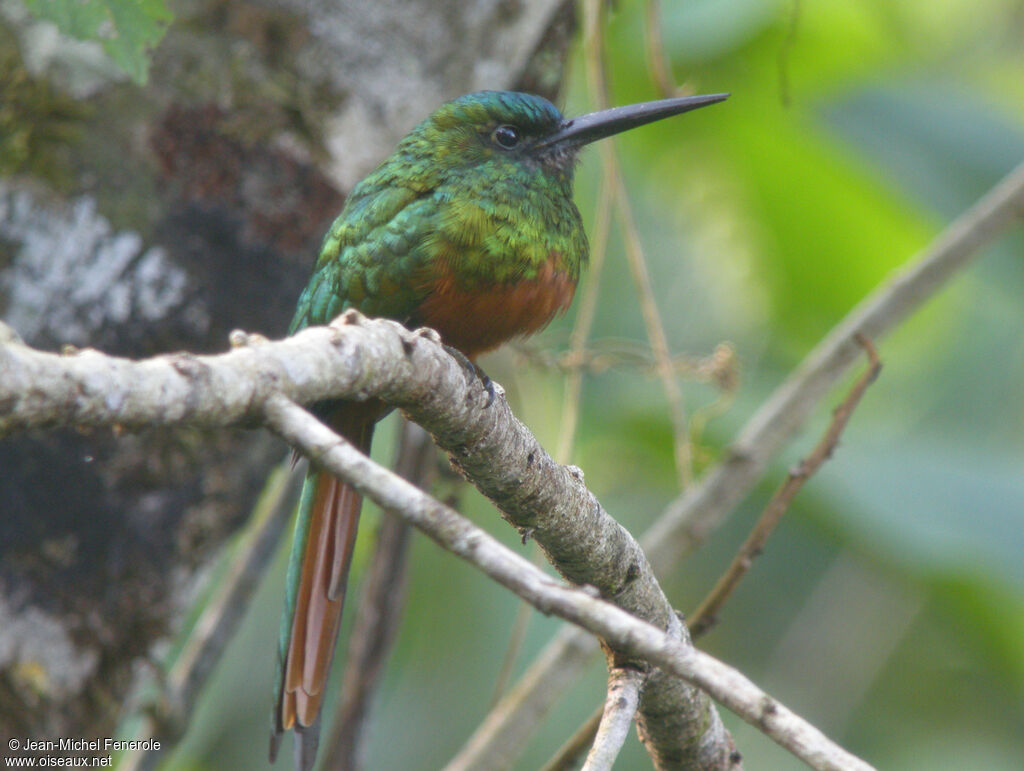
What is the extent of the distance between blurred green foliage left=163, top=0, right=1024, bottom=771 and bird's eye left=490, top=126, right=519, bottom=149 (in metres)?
1.11

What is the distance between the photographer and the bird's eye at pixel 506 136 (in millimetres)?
2355

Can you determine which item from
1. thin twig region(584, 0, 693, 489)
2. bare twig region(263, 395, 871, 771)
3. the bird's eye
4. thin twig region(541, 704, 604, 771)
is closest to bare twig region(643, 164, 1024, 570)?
thin twig region(584, 0, 693, 489)

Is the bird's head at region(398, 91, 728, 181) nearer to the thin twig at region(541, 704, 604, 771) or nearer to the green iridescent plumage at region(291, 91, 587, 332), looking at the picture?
the green iridescent plumage at region(291, 91, 587, 332)

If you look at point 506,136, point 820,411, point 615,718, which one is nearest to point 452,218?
point 506,136

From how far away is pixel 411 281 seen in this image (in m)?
1.88

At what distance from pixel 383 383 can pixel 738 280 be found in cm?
336

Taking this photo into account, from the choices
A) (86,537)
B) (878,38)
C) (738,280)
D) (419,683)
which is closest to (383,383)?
(86,537)

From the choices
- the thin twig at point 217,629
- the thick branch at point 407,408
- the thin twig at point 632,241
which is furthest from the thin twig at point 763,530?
the thin twig at point 217,629

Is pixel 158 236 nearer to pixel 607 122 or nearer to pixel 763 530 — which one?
pixel 607 122

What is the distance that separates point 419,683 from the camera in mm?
4008

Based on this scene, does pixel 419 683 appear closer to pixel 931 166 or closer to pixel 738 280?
pixel 738 280

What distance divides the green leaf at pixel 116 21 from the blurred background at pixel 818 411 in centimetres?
179

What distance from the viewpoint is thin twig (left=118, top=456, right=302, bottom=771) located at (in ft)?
8.07

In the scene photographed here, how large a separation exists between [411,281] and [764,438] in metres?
1.01
